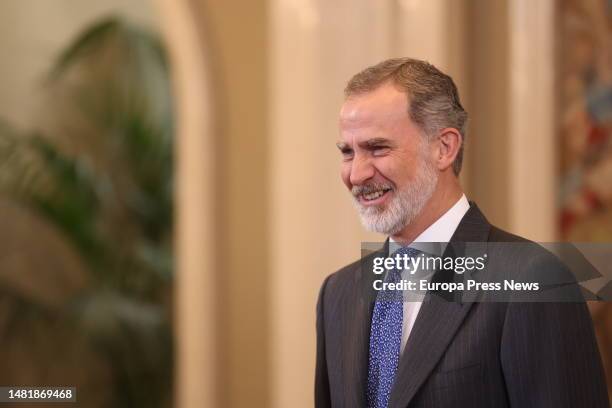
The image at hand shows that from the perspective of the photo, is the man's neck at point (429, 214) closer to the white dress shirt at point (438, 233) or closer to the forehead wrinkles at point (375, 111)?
the white dress shirt at point (438, 233)

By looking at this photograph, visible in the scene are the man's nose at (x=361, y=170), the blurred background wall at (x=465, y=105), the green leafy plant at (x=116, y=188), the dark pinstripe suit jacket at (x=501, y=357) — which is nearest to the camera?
the dark pinstripe suit jacket at (x=501, y=357)

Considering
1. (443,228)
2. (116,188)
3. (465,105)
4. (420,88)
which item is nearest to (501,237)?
(443,228)

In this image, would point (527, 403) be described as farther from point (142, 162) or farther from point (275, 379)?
point (142, 162)

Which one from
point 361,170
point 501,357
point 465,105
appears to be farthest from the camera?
point 465,105

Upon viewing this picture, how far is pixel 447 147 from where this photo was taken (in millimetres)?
1759

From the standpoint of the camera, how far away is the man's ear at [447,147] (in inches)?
68.4

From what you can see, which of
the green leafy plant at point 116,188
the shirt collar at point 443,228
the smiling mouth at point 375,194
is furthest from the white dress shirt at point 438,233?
the green leafy plant at point 116,188

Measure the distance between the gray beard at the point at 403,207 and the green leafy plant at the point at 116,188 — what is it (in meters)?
3.19

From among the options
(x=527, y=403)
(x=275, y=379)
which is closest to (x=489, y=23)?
(x=275, y=379)

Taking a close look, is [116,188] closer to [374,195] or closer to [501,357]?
[374,195]

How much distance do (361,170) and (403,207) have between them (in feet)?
0.35

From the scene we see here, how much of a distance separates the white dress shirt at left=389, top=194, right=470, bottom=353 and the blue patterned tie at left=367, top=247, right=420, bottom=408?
12mm

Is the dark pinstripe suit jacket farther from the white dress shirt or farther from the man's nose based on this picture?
the man's nose

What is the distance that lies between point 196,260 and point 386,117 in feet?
6.76
